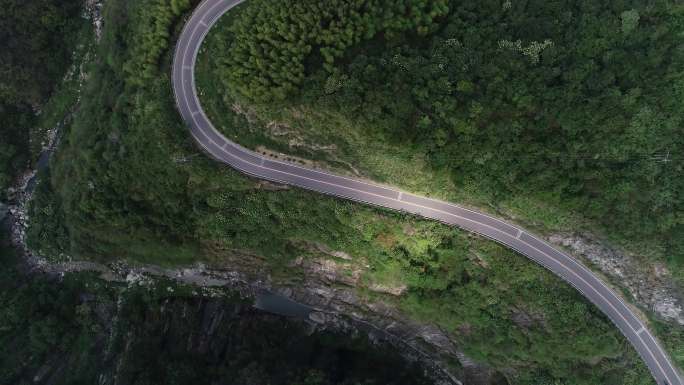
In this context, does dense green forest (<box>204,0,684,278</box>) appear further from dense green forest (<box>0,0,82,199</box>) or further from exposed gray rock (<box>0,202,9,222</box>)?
exposed gray rock (<box>0,202,9,222</box>)

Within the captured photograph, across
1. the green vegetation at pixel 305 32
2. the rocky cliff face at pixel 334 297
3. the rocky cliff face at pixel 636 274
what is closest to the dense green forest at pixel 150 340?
the rocky cliff face at pixel 334 297

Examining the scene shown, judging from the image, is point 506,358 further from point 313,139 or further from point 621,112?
point 313,139

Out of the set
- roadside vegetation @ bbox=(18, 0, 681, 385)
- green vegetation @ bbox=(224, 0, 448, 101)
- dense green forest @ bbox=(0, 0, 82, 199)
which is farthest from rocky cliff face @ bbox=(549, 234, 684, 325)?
dense green forest @ bbox=(0, 0, 82, 199)

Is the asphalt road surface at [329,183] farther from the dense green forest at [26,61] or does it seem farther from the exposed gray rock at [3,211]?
the exposed gray rock at [3,211]

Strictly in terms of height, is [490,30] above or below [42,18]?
above

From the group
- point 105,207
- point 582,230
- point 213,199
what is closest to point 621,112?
point 582,230

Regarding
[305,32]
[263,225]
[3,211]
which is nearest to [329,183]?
[263,225]
